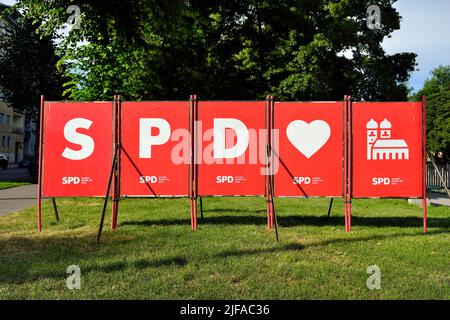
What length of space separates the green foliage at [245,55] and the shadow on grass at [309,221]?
739 centimetres

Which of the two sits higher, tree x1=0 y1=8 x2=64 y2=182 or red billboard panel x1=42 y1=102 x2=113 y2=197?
tree x1=0 y1=8 x2=64 y2=182

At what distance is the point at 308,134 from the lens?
9.03 m

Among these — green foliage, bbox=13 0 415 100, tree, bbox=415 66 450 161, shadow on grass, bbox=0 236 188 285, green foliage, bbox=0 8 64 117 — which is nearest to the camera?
shadow on grass, bbox=0 236 188 285

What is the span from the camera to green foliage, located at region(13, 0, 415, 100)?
17641mm

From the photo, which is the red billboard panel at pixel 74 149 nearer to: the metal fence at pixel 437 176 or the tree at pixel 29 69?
the metal fence at pixel 437 176

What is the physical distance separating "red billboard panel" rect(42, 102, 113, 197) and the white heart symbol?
3740mm

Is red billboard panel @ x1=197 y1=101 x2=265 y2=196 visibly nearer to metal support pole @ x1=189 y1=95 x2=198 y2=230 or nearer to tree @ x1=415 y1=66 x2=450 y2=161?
metal support pole @ x1=189 y1=95 x2=198 y2=230

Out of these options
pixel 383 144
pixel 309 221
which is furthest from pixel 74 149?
pixel 383 144

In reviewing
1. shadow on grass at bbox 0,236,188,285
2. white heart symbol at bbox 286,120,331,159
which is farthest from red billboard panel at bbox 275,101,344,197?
shadow on grass at bbox 0,236,188,285

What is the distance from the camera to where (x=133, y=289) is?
4898mm
